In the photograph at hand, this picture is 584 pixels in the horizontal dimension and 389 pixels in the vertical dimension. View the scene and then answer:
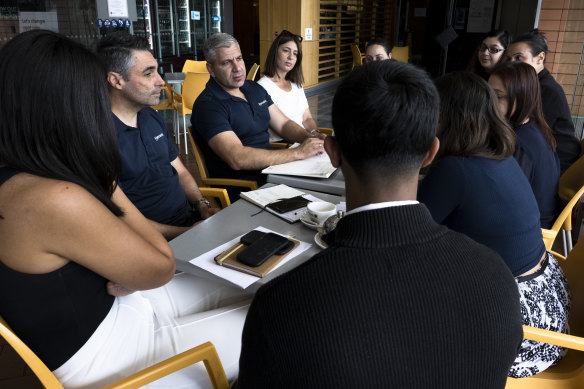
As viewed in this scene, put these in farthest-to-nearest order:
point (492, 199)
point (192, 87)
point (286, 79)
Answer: point (192, 87)
point (286, 79)
point (492, 199)

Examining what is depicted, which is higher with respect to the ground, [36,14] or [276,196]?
[36,14]

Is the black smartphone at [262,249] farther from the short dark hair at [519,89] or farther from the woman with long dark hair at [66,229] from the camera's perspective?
the short dark hair at [519,89]

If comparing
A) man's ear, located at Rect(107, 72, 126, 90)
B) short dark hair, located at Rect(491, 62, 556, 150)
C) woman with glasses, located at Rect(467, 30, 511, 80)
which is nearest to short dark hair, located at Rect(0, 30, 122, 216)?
man's ear, located at Rect(107, 72, 126, 90)

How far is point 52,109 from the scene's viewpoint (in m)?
1.04

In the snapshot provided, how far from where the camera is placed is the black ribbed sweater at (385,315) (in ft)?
2.02

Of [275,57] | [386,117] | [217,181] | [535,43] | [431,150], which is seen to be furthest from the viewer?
[275,57]

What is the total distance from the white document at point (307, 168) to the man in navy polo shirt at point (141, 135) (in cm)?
42

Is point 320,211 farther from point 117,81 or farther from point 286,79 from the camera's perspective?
point 286,79

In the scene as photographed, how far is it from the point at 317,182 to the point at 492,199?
884 mm

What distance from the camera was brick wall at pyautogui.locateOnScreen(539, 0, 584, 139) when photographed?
458 centimetres

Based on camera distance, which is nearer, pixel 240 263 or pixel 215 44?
pixel 240 263

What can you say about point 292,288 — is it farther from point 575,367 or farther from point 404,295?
point 575,367

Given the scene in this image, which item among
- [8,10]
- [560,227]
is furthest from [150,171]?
[8,10]

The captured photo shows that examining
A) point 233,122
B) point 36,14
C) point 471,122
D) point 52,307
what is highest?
point 36,14
